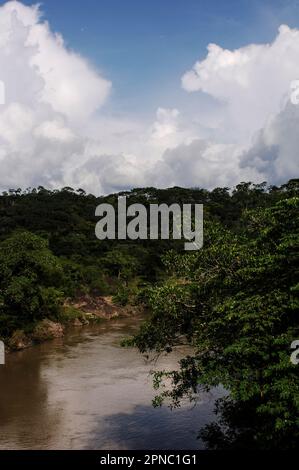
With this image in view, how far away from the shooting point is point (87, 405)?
23062 mm

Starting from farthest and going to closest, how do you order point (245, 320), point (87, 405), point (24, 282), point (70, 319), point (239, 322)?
point (70, 319)
point (24, 282)
point (87, 405)
point (239, 322)
point (245, 320)

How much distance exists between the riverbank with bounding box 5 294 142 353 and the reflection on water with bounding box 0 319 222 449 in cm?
112

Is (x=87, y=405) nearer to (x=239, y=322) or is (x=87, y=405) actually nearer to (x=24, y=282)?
(x=24, y=282)

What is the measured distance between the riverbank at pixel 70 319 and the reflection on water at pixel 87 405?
1118 mm

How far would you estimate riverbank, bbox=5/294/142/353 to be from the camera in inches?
1347

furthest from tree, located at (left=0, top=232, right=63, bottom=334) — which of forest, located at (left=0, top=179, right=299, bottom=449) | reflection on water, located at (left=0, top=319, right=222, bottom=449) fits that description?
forest, located at (left=0, top=179, right=299, bottom=449)

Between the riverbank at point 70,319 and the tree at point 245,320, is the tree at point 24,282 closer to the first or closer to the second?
the riverbank at point 70,319

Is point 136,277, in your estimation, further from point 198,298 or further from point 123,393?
point 198,298

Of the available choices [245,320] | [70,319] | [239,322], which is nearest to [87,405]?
[239,322]

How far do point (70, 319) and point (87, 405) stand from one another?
19780 millimetres

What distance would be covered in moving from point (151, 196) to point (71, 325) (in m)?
60.6

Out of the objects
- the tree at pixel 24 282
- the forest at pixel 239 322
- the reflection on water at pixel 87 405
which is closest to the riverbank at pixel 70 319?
the tree at pixel 24 282

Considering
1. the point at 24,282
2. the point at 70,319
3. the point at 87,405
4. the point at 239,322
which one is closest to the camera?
the point at 239,322

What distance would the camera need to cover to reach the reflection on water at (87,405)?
19.1 metres
